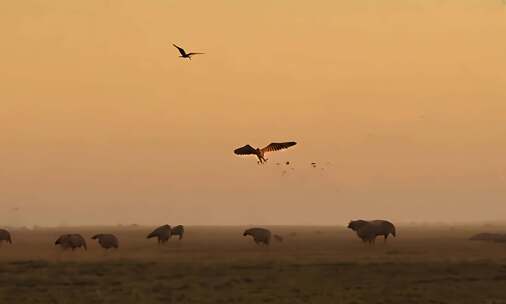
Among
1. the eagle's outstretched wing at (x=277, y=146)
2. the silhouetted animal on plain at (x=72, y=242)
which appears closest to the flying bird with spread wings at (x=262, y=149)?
the eagle's outstretched wing at (x=277, y=146)

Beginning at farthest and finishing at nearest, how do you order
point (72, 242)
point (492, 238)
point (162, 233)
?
1. point (492, 238)
2. point (162, 233)
3. point (72, 242)

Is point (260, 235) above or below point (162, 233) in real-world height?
below

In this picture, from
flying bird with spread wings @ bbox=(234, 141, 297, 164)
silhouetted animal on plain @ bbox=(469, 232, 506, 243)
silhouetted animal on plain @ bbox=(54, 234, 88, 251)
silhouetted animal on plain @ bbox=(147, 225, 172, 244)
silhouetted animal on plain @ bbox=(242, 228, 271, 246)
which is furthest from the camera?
silhouetted animal on plain @ bbox=(469, 232, 506, 243)

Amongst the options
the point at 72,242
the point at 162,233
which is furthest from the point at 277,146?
the point at 162,233

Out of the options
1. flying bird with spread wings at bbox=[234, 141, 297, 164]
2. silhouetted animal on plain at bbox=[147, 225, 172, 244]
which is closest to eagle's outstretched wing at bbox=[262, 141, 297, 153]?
flying bird with spread wings at bbox=[234, 141, 297, 164]

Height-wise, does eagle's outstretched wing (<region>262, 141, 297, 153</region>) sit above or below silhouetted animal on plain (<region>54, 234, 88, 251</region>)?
above

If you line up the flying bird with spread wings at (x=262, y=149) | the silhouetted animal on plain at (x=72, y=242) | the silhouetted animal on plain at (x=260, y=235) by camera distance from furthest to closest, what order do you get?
the silhouetted animal on plain at (x=260, y=235) < the silhouetted animal on plain at (x=72, y=242) < the flying bird with spread wings at (x=262, y=149)

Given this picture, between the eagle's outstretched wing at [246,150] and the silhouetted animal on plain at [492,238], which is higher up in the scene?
the silhouetted animal on plain at [492,238]

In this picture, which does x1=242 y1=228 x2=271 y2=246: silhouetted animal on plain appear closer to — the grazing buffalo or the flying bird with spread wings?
the grazing buffalo

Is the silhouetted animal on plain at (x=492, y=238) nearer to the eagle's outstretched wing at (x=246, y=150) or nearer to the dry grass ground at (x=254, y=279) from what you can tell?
the dry grass ground at (x=254, y=279)

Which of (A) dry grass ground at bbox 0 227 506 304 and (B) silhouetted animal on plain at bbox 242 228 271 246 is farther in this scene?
(B) silhouetted animal on plain at bbox 242 228 271 246

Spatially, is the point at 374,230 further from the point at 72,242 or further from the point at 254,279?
the point at 254,279

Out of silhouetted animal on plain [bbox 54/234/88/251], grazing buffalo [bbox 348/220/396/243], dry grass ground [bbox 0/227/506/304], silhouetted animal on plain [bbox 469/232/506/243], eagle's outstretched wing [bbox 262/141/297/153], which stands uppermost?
silhouetted animal on plain [bbox 469/232/506/243]

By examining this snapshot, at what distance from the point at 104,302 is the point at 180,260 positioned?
2016 cm
